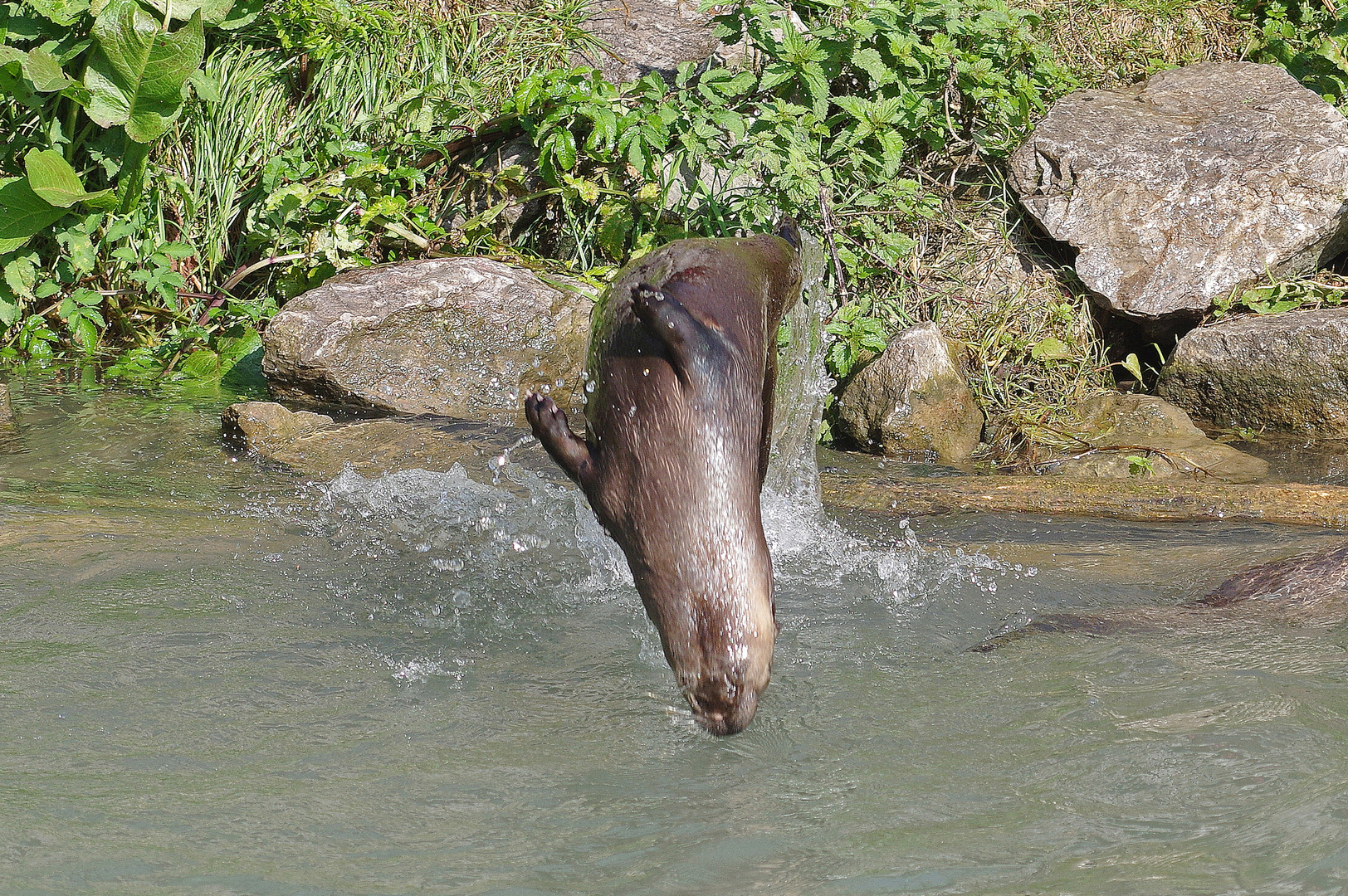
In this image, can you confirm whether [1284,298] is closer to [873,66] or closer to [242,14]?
[873,66]

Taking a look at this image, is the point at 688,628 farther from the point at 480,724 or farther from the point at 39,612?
the point at 39,612

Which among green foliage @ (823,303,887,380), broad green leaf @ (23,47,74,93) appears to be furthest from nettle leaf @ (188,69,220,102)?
green foliage @ (823,303,887,380)

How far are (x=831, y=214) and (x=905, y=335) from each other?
2.99 ft

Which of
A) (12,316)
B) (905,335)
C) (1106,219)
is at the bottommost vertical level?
(12,316)

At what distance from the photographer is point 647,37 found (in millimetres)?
7637

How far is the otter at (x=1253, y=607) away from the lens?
9.96 ft

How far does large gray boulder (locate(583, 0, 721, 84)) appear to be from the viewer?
24.1 ft

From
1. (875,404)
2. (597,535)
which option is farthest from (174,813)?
(875,404)

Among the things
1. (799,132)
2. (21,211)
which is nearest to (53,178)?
(21,211)

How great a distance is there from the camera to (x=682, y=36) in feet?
25.2

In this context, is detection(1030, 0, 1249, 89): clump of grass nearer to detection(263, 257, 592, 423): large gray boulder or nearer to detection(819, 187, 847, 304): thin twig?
detection(819, 187, 847, 304): thin twig

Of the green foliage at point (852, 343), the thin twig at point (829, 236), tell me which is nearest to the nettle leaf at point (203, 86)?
the thin twig at point (829, 236)

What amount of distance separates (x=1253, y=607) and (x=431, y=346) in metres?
3.67

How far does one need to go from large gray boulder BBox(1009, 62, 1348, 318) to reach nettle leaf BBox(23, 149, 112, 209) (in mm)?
4692
